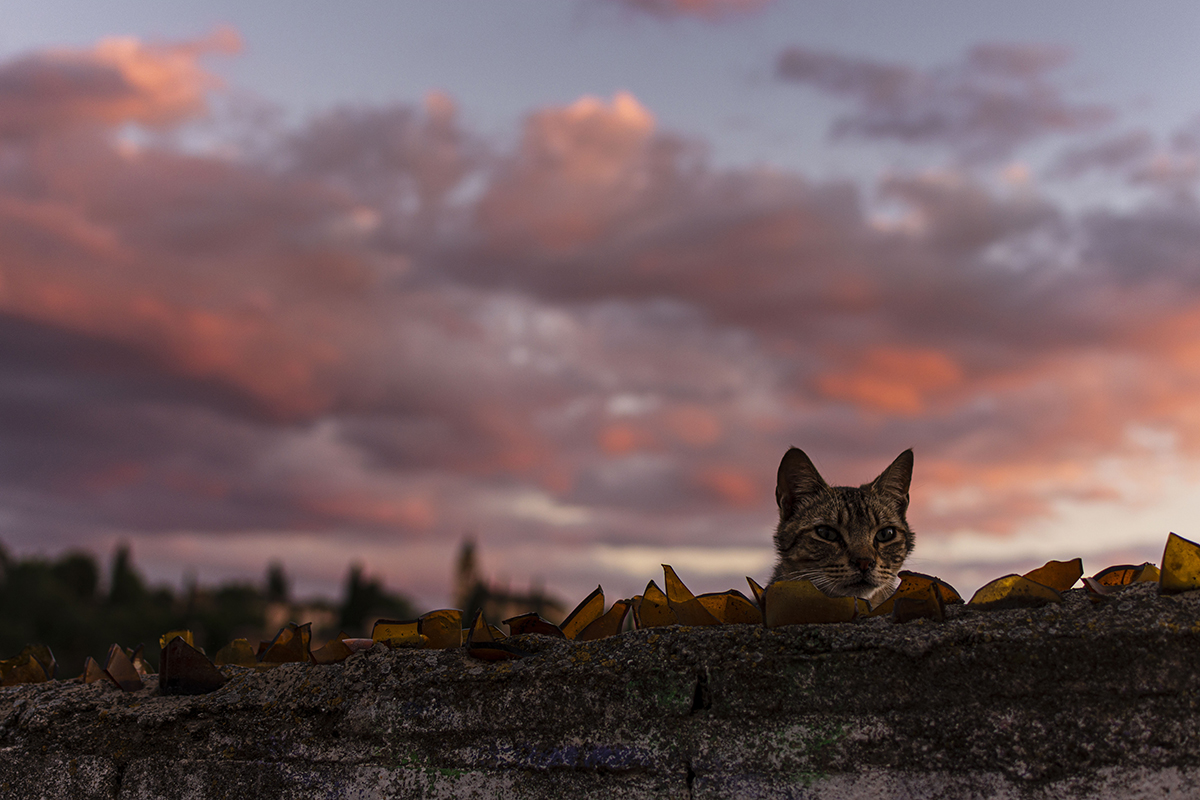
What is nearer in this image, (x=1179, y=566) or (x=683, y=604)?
(x=1179, y=566)

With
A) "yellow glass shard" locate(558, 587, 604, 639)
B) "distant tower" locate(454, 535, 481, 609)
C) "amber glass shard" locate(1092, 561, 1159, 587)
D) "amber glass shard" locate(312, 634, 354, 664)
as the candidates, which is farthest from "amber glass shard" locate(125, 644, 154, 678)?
"distant tower" locate(454, 535, 481, 609)

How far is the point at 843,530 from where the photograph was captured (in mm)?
4566

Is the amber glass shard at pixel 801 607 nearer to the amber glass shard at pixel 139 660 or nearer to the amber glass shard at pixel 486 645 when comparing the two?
the amber glass shard at pixel 486 645

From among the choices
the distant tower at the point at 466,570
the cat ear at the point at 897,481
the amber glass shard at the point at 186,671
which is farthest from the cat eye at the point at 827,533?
the distant tower at the point at 466,570

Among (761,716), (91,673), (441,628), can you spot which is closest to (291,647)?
(441,628)

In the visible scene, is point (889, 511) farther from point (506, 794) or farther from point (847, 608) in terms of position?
point (506, 794)

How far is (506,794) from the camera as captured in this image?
2729 millimetres

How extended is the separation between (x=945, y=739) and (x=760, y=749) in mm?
483

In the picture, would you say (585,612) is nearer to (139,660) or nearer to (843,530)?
(843,530)

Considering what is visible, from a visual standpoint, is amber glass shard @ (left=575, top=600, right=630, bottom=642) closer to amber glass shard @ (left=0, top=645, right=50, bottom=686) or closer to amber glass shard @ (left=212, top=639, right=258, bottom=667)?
amber glass shard @ (left=212, top=639, right=258, bottom=667)

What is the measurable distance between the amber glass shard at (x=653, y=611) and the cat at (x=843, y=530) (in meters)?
1.47

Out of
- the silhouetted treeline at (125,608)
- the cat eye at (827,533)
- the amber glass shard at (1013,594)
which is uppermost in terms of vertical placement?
the cat eye at (827,533)

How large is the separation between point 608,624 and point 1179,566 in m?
1.70

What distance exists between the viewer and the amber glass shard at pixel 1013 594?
2.61m
